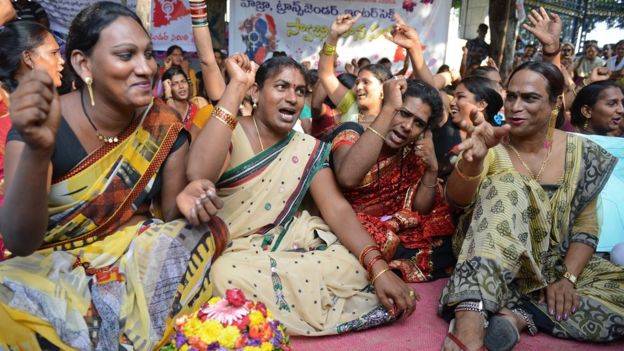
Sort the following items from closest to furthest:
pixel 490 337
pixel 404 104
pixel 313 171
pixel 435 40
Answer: pixel 490 337 < pixel 313 171 < pixel 404 104 < pixel 435 40

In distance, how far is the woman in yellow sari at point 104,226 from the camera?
1981 millimetres

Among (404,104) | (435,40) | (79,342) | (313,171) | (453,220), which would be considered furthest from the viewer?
(435,40)

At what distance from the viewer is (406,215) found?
353 cm

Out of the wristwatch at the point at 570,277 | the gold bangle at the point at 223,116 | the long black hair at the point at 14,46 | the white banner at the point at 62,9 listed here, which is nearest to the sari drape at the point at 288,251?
the gold bangle at the point at 223,116

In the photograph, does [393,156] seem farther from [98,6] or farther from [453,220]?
[98,6]

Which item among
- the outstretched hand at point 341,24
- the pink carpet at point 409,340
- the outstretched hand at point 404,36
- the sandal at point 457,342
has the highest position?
the outstretched hand at point 341,24

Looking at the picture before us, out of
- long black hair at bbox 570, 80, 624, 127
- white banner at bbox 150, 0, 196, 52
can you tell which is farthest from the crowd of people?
white banner at bbox 150, 0, 196, 52

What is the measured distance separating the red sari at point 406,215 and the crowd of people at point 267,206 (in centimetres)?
1

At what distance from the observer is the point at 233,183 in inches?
116

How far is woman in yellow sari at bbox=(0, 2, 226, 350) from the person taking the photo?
1.98 m

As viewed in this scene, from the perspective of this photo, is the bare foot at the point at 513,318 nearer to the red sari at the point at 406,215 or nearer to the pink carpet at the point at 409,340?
the pink carpet at the point at 409,340

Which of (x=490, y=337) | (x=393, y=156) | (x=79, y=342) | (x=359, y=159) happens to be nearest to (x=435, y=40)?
(x=393, y=156)

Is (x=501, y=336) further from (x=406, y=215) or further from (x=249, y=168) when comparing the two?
(x=249, y=168)

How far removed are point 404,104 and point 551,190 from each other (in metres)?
1.03
